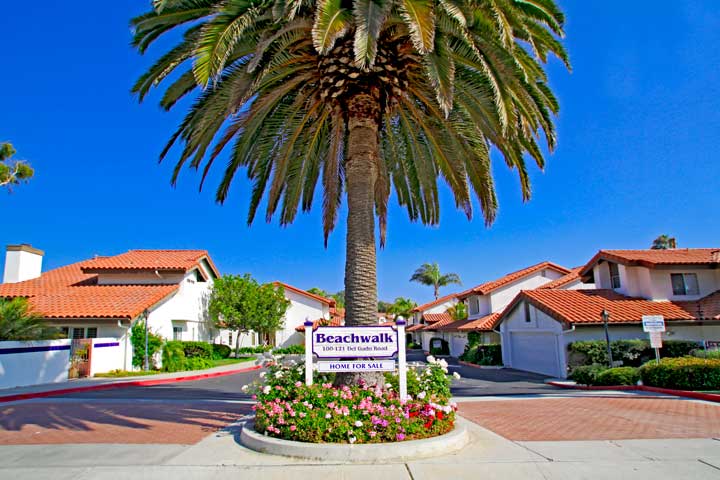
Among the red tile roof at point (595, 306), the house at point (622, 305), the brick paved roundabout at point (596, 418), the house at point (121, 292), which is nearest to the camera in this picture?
the brick paved roundabout at point (596, 418)

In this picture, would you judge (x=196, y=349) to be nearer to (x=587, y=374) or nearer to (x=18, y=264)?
(x=18, y=264)

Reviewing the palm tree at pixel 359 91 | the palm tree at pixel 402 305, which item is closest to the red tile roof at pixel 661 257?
the palm tree at pixel 359 91

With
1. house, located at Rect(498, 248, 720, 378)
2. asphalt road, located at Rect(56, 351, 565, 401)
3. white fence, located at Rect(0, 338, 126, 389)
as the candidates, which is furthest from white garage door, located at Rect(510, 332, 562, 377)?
white fence, located at Rect(0, 338, 126, 389)

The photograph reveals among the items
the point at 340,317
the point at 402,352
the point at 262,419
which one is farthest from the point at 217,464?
the point at 340,317

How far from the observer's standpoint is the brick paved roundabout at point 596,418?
8.80m

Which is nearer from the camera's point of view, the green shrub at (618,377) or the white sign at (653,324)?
the white sign at (653,324)

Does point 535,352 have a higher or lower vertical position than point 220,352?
lower

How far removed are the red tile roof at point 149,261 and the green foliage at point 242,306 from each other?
280 centimetres

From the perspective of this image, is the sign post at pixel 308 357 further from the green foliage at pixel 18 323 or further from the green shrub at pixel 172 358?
the green shrub at pixel 172 358

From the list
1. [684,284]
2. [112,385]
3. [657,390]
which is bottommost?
[657,390]

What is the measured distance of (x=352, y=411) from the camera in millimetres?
7660

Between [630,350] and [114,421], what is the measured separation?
66.2 ft

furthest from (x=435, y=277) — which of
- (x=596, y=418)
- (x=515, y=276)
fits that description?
(x=596, y=418)

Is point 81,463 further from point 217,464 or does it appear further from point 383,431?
point 383,431
